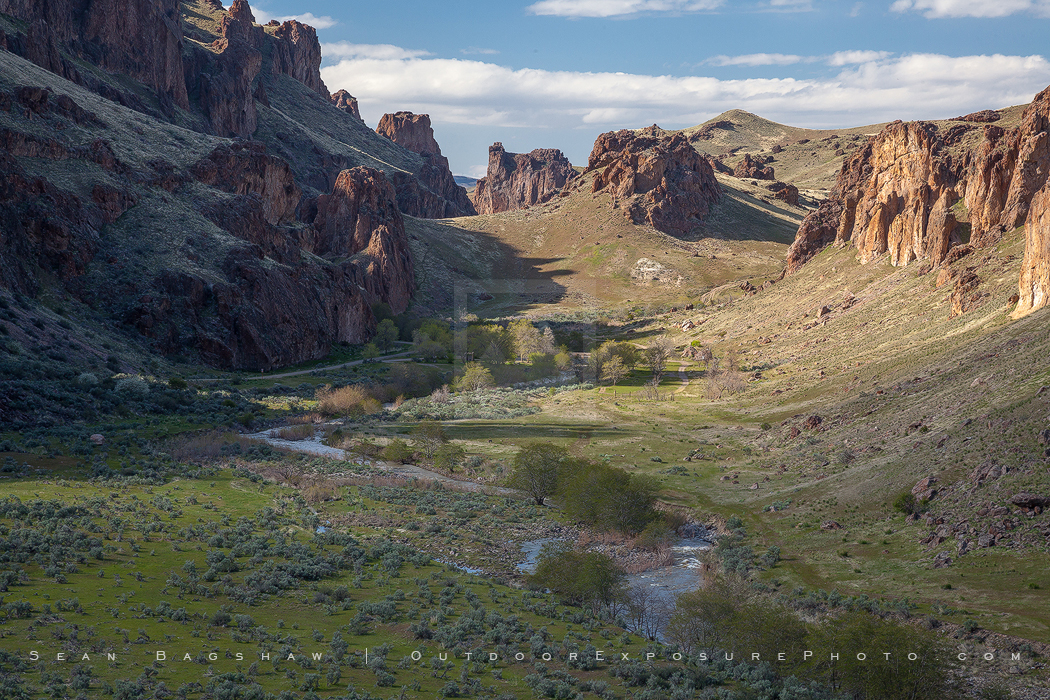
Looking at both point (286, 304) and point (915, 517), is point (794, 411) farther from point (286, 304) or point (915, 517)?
point (286, 304)

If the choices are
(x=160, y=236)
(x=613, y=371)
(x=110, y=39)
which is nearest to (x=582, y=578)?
(x=613, y=371)

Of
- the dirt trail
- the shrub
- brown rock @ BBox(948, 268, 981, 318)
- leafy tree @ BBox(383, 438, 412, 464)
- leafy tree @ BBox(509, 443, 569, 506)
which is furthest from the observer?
the shrub

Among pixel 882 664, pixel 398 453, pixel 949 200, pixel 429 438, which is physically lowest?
pixel 398 453

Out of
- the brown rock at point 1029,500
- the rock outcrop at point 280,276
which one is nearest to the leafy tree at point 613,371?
the rock outcrop at point 280,276

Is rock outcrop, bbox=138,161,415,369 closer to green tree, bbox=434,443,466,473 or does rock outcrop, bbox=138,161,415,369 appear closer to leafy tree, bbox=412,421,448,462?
leafy tree, bbox=412,421,448,462

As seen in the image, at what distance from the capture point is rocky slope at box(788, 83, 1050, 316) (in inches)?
2971

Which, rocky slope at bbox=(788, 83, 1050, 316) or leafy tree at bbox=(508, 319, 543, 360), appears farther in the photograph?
leafy tree at bbox=(508, 319, 543, 360)

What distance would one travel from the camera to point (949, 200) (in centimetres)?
8938

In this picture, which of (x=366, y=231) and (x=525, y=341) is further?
(x=366, y=231)

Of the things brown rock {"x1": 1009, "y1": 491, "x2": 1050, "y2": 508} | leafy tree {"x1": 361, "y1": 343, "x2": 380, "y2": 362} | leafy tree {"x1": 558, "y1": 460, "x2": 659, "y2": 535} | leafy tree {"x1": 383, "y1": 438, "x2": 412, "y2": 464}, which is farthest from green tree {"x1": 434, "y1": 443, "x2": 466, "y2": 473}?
leafy tree {"x1": 361, "y1": 343, "x2": 380, "y2": 362}

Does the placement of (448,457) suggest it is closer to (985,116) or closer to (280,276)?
(280,276)

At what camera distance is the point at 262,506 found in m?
47.0

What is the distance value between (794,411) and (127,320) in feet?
242

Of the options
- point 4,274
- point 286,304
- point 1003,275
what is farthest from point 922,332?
point 4,274
